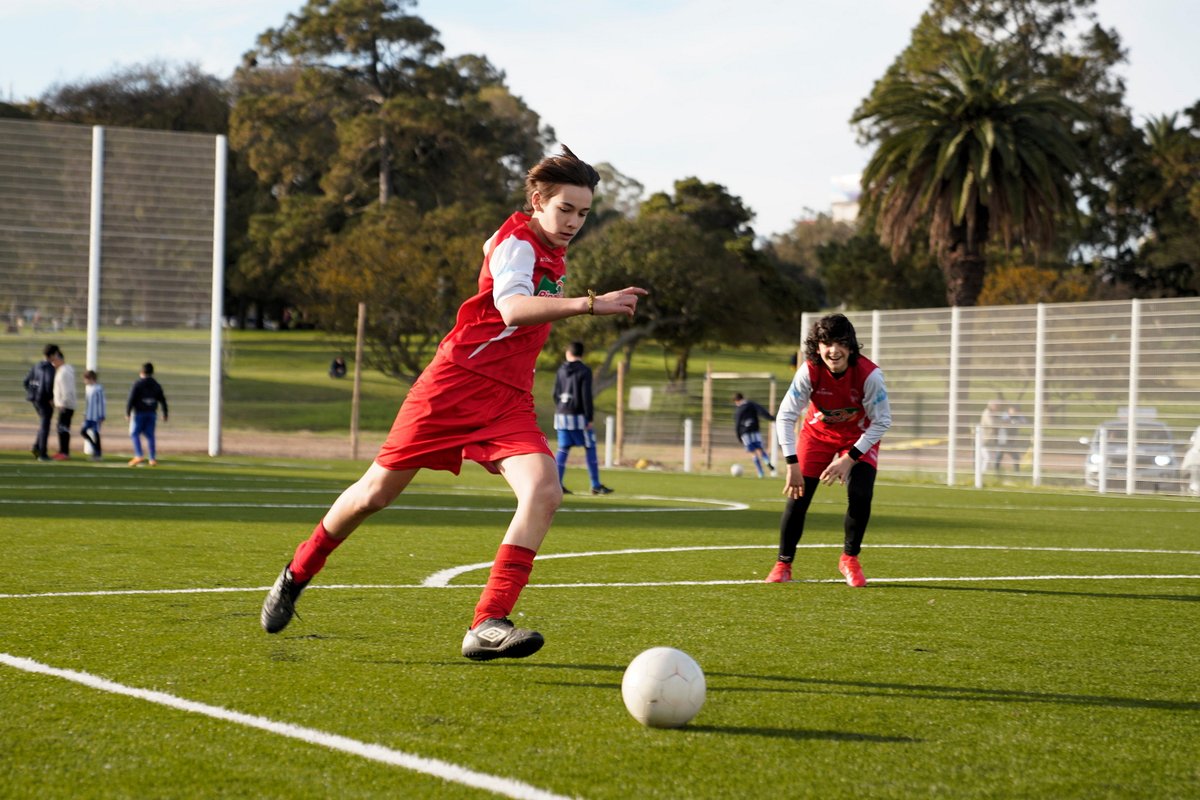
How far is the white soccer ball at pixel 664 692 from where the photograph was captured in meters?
4.09

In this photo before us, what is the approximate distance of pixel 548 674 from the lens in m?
4.96

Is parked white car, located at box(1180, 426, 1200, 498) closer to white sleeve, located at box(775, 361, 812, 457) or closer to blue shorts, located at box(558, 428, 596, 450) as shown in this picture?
blue shorts, located at box(558, 428, 596, 450)

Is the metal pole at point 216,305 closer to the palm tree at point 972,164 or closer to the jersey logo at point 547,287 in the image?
the palm tree at point 972,164

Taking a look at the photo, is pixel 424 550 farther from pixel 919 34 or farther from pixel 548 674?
pixel 919 34

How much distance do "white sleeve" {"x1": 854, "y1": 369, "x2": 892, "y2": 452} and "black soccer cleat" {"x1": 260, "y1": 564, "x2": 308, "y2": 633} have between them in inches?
151

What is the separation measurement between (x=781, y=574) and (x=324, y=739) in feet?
15.0

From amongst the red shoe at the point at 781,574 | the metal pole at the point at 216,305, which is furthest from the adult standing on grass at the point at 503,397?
the metal pole at the point at 216,305

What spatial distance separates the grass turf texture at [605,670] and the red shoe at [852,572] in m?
0.12

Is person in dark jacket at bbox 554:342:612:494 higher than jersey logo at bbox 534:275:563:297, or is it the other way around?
jersey logo at bbox 534:275:563:297

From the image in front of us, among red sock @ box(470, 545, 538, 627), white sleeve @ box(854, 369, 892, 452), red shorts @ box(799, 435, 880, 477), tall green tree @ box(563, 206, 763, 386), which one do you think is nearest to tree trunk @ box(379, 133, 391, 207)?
tall green tree @ box(563, 206, 763, 386)

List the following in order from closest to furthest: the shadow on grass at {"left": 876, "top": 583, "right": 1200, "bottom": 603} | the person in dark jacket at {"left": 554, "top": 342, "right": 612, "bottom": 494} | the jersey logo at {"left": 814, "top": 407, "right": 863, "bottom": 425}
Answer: the shadow on grass at {"left": 876, "top": 583, "right": 1200, "bottom": 603} < the jersey logo at {"left": 814, "top": 407, "right": 863, "bottom": 425} < the person in dark jacket at {"left": 554, "top": 342, "right": 612, "bottom": 494}

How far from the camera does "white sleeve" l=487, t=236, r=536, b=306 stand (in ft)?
16.4

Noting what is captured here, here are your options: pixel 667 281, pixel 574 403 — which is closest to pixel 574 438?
pixel 574 403

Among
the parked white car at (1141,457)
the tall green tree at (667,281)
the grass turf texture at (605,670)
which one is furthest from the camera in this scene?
the tall green tree at (667,281)
